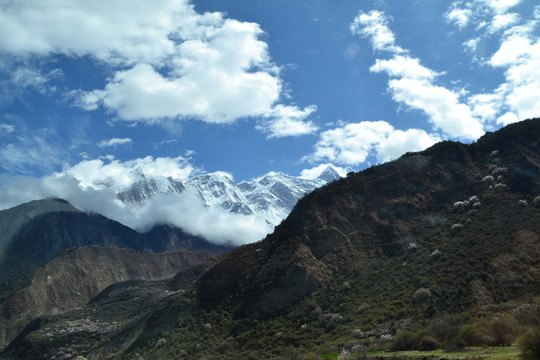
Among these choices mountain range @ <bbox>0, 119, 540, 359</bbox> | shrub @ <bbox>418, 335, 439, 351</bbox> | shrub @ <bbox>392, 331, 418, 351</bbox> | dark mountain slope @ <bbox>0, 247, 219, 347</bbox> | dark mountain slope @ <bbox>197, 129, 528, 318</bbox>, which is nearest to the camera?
shrub @ <bbox>418, 335, 439, 351</bbox>

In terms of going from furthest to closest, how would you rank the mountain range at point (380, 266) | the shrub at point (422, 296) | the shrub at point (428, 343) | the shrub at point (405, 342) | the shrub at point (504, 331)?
the shrub at point (422, 296)
the mountain range at point (380, 266)
the shrub at point (405, 342)
the shrub at point (428, 343)
the shrub at point (504, 331)

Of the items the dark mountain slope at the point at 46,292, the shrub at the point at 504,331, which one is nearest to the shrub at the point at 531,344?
the shrub at the point at 504,331

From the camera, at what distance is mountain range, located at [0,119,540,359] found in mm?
39938

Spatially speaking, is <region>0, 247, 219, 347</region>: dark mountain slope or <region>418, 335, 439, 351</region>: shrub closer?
<region>418, 335, 439, 351</region>: shrub

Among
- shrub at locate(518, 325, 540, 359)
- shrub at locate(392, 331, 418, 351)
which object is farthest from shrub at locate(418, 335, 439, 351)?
shrub at locate(518, 325, 540, 359)

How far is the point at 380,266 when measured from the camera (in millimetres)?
54156

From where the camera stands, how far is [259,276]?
60094 millimetres

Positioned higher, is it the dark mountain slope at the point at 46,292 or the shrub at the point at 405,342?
the dark mountain slope at the point at 46,292

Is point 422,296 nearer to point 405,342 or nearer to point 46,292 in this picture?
point 405,342

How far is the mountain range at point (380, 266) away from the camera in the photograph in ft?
131

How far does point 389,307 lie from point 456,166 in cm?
3613

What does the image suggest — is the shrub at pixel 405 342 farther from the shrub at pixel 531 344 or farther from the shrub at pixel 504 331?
the shrub at pixel 531 344

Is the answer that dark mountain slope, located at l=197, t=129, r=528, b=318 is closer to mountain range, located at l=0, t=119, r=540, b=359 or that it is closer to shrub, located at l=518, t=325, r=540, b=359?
mountain range, located at l=0, t=119, r=540, b=359

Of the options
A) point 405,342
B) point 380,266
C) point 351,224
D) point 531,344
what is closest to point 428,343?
point 405,342
